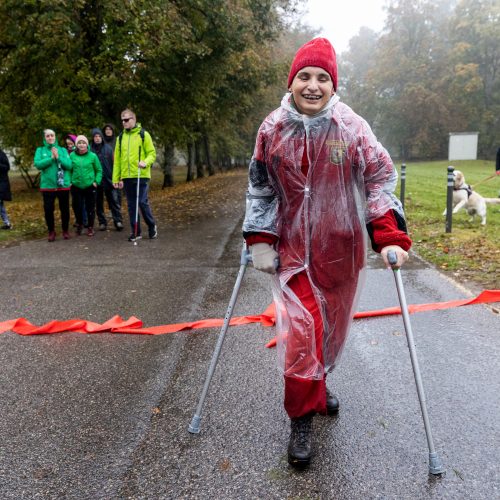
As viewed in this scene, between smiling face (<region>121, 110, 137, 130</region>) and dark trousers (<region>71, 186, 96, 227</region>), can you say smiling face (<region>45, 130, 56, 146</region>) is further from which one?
smiling face (<region>121, 110, 137, 130</region>)

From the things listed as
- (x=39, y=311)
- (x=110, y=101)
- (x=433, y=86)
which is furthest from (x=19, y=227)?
(x=433, y=86)

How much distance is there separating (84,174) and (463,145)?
3858 cm

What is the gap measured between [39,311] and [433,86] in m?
56.2

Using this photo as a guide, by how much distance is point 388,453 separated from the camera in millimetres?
2705

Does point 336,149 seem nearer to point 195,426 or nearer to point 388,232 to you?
point 388,232

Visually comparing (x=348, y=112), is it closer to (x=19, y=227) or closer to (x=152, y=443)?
(x=152, y=443)

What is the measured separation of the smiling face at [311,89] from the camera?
2.63m

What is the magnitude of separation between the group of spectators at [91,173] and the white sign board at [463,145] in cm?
3691

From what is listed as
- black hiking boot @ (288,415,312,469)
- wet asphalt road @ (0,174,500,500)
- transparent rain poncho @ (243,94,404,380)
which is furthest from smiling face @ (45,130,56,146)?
black hiking boot @ (288,415,312,469)

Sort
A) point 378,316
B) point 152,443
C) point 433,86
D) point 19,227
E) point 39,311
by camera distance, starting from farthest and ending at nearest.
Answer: point 433,86 → point 19,227 → point 39,311 → point 378,316 → point 152,443

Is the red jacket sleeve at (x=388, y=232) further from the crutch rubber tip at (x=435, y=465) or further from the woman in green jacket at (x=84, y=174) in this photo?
the woman in green jacket at (x=84, y=174)

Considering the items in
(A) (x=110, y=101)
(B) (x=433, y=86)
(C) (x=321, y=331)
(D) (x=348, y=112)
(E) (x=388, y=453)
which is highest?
(B) (x=433, y=86)

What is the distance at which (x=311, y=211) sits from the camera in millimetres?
2682

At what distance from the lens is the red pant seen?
8.64 feet
